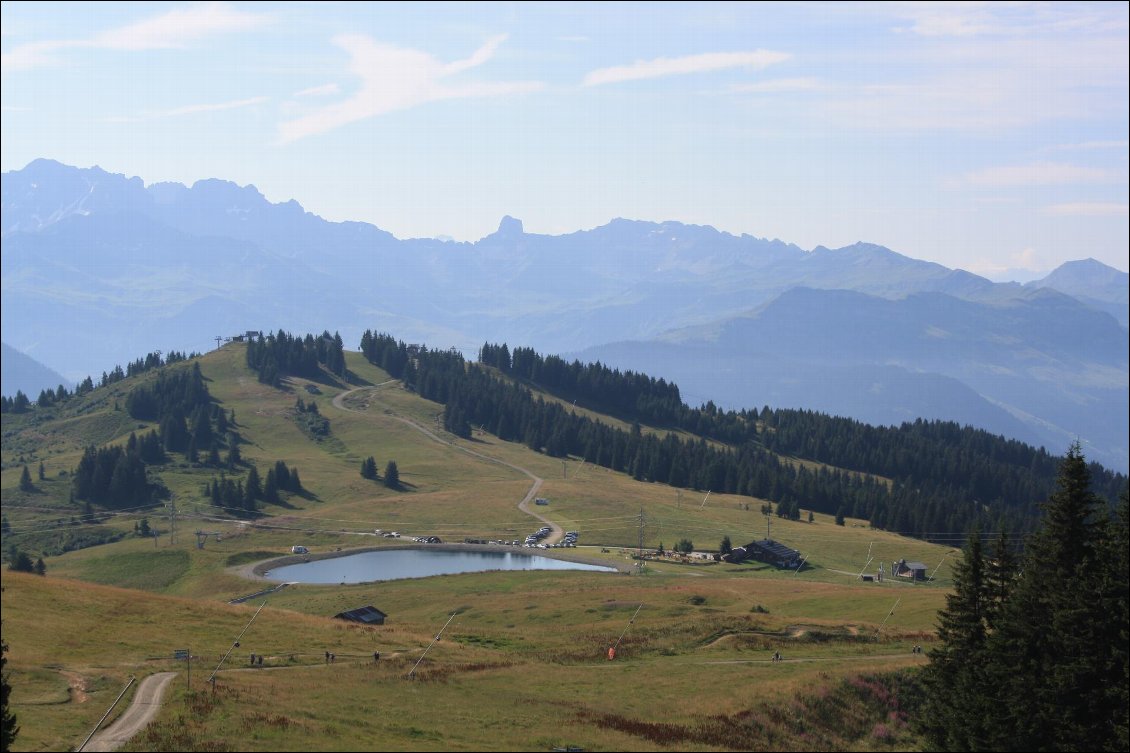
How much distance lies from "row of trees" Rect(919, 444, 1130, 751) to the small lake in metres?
94.7

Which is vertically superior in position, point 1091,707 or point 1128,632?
point 1128,632

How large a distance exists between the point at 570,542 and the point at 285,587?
170 ft

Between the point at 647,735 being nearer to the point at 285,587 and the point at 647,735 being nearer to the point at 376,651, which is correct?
the point at 376,651

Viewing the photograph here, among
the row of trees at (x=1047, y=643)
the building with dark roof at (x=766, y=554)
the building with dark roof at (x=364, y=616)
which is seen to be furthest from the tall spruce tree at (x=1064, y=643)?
the building with dark roof at (x=766, y=554)

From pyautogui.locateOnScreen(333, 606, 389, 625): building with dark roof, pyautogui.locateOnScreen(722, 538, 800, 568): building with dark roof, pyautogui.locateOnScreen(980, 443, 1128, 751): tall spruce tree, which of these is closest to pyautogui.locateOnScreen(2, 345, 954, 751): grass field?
pyautogui.locateOnScreen(333, 606, 389, 625): building with dark roof

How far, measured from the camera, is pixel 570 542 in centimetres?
17475

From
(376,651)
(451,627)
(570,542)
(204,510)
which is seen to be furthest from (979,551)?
(204,510)

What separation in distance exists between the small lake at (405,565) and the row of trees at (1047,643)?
94.7 metres

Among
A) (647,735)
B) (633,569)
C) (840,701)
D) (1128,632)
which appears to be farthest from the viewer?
(633,569)

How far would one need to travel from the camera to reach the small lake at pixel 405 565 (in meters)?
150

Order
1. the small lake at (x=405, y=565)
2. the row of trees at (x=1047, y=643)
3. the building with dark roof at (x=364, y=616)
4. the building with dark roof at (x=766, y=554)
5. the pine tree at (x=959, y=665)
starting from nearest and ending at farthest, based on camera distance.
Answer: the row of trees at (x=1047, y=643) → the pine tree at (x=959, y=665) → the building with dark roof at (x=364, y=616) → the small lake at (x=405, y=565) → the building with dark roof at (x=766, y=554)

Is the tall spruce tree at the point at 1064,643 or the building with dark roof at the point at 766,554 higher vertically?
the tall spruce tree at the point at 1064,643

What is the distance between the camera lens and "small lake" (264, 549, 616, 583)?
150500mm

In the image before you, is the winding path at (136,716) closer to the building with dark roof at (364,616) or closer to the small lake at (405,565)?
the building with dark roof at (364,616)
